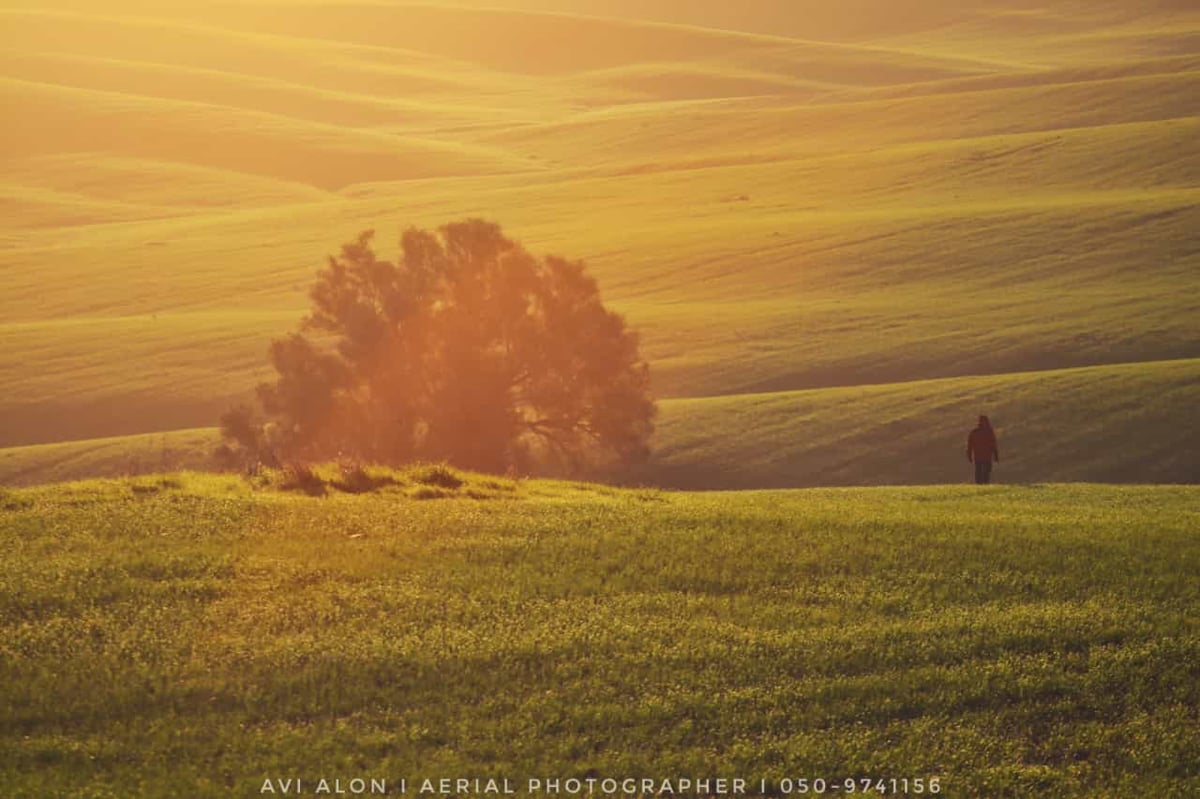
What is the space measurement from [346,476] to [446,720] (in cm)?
706

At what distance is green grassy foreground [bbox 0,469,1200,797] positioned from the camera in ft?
32.6

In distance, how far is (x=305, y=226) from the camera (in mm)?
88062

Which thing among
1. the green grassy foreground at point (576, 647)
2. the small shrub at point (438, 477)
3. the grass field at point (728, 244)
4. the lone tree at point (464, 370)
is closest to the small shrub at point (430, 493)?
the small shrub at point (438, 477)

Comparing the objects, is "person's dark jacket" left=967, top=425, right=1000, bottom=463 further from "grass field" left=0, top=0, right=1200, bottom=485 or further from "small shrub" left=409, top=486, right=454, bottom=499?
"grass field" left=0, top=0, right=1200, bottom=485

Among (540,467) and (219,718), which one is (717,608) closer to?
(219,718)

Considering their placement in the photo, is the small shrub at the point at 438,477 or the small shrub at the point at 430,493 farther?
the small shrub at the point at 438,477

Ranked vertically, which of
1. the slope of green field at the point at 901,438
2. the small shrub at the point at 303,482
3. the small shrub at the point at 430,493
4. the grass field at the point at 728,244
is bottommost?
the slope of green field at the point at 901,438

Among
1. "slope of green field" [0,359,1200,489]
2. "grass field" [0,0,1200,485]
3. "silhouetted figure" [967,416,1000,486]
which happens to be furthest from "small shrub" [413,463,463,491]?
"grass field" [0,0,1200,485]

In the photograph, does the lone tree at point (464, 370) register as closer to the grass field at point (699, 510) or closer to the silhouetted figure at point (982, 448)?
the grass field at point (699, 510)

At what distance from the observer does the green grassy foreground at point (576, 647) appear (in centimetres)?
993

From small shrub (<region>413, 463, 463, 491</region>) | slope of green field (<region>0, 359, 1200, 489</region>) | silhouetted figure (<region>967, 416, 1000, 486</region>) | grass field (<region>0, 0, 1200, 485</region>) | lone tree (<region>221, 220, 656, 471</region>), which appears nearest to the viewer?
small shrub (<region>413, 463, 463, 491</region>)

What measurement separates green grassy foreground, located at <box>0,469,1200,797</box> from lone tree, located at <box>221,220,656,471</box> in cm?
1966

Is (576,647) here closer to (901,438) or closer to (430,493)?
(430,493)

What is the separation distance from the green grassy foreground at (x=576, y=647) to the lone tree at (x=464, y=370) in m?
19.7
